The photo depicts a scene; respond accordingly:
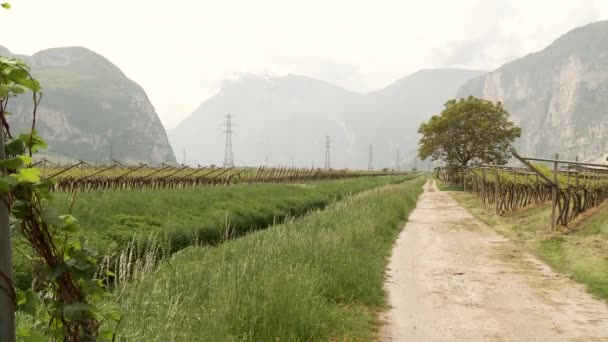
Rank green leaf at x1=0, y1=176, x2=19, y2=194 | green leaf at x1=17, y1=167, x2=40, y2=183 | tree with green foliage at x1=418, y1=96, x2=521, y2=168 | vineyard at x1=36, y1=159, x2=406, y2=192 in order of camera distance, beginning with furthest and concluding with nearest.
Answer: tree with green foliage at x1=418, y1=96, x2=521, y2=168, vineyard at x1=36, y1=159, x2=406, y2=192, green leaf at x1=17, y1=167, x2=40, y2=183, green leaf at x1=0, y1=176, x2=19, y2=194

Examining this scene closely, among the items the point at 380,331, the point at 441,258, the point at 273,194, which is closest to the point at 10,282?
the point at 380,331

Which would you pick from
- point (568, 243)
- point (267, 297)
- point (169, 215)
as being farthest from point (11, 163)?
point (568, 243)

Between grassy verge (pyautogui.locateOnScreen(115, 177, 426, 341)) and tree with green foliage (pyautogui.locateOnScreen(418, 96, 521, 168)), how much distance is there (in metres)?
41.3

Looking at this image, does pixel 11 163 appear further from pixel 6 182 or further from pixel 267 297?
pixel 267 297

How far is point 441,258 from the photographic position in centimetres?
1197

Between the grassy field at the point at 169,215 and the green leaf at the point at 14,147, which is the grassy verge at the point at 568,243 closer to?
the grassy field at the point at 169,215

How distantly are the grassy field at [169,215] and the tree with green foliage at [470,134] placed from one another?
28.9 meters

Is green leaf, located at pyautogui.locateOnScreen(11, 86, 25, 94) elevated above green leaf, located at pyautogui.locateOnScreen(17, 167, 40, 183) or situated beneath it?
elevated above

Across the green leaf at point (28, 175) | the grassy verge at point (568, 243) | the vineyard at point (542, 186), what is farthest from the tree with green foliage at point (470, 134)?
the green leaf at point (28, 175)

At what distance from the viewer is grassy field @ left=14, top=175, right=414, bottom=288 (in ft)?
39.2

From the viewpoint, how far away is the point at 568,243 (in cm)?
1349

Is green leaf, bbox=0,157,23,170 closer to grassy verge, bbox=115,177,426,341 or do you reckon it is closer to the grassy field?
grassy verge, bbox=115,177,426,341

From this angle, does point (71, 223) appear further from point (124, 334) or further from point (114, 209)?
point (114, 209)

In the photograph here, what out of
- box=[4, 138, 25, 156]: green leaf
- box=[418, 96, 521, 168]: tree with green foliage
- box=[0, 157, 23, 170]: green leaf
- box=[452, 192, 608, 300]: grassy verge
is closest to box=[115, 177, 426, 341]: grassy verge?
box=[4, 138, 25, 156]: green leaf
